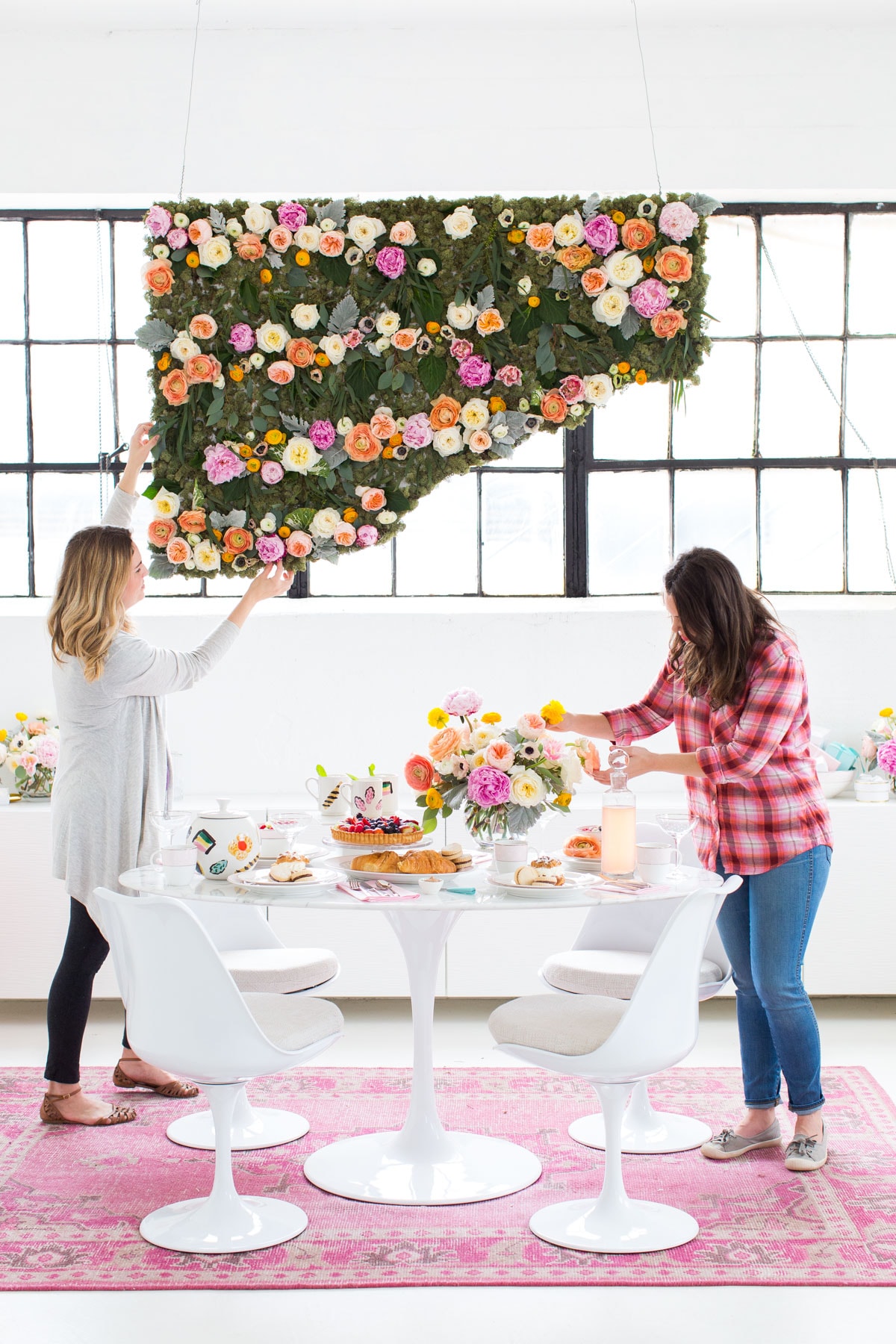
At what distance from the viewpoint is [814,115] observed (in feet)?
15.3

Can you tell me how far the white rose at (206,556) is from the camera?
156 inches

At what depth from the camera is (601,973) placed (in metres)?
3.28

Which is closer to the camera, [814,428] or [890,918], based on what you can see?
[890,918]

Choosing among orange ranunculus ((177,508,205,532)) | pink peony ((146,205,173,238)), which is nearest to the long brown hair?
orange ranunculus ((177,508,205,532))

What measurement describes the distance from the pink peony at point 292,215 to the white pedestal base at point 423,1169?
2673mm

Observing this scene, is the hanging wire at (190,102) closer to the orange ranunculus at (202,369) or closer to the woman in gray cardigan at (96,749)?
the orange ranunculus at (202,369)

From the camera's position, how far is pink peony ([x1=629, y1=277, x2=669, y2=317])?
3732 mm

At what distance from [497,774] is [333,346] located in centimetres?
161

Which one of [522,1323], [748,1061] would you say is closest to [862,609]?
[748,1061]

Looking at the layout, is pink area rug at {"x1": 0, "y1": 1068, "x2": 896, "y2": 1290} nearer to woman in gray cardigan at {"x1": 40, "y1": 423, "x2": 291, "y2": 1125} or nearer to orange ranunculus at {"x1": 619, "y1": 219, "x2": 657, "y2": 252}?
woman in gray cardigan at {"x1": 40, "y1": 423, "x2": 291, "y2": 1125}

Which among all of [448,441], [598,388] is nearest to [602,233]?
[598,388]

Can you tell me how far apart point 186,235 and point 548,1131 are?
2.87 meters

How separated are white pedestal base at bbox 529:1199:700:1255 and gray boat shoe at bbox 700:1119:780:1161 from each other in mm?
361

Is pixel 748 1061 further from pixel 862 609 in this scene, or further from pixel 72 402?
pixel 72 402
